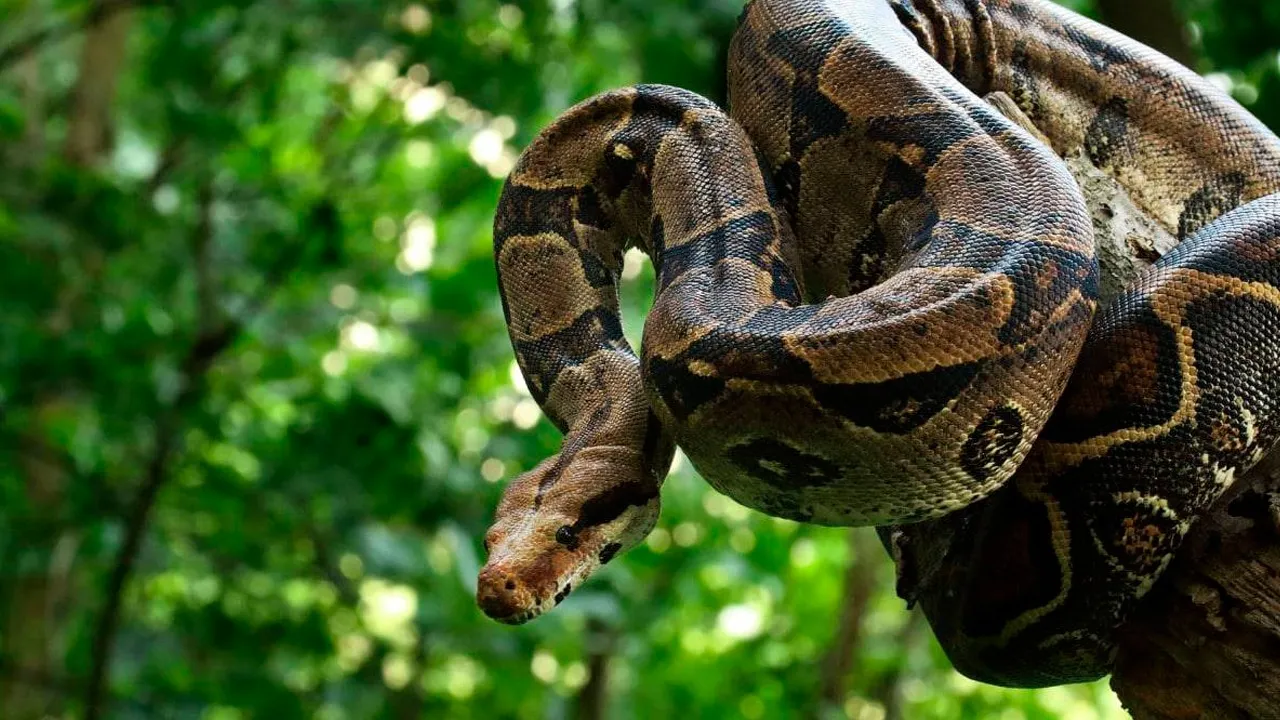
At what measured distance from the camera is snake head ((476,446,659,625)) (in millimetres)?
2162

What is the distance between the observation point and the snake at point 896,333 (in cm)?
191

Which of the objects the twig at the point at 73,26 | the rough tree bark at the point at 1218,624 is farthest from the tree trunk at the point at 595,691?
the rough tree bark at the point at 1218,624

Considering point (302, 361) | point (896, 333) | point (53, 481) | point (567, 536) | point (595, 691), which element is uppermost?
point (896, 333)

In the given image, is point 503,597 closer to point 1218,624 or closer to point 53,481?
point 1218,624

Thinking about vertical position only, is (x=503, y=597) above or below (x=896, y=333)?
below

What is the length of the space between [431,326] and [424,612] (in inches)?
46.3

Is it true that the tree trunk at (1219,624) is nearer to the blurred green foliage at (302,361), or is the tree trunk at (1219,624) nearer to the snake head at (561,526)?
the snake head at (561,526)

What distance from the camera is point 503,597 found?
213 cm

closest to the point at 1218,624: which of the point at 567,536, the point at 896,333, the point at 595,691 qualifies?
the point at 896,333

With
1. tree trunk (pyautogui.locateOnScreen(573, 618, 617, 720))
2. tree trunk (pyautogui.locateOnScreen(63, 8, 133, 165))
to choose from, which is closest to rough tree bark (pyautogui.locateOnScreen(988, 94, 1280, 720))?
tree trunk (pyautogui.locateOnScreen(573, 618, 617, 720))

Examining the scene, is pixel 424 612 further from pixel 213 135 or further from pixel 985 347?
pixel 985 347

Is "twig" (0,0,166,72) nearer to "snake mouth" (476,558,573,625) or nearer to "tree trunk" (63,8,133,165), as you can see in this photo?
"tree trunk" (63,8,133,165)

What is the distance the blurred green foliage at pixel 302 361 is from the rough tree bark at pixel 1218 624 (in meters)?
1.81

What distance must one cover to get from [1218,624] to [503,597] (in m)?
1.28
